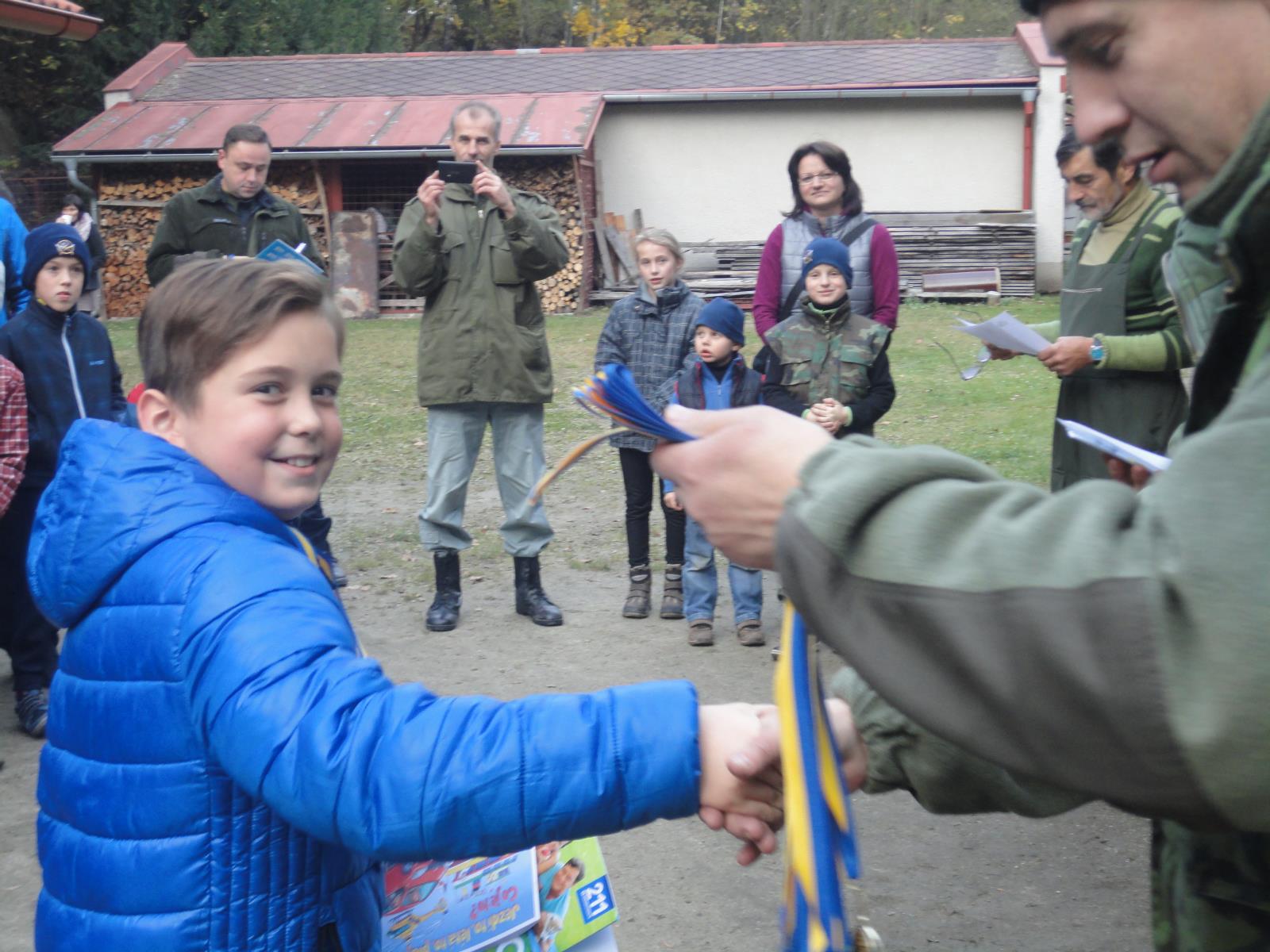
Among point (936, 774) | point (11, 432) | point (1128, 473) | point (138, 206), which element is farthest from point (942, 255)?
point (936, 774)

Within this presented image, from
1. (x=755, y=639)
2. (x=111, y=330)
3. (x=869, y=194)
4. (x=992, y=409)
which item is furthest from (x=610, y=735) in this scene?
(x=869, y=194)

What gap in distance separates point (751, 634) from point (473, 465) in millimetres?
1622

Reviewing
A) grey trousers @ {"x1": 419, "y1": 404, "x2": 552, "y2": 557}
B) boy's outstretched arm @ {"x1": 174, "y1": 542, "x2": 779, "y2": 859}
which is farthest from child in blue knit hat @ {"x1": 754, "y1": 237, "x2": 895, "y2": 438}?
boy's outstretched arm @ {"x1": 174, "y1": 542, "x2": 779, "y2": 859}

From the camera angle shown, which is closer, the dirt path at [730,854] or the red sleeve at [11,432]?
the dirt path at [730,854]

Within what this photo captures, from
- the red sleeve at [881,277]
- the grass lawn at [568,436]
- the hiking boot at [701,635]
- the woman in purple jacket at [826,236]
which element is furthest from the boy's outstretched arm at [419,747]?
the grass lawn at [568,436]

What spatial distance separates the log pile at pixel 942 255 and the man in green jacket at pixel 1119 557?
18.7 meters

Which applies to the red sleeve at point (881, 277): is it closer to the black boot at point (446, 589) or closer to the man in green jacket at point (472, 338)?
the man in green jacket at point (472, 338)

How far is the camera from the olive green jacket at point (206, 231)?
21.2 ft

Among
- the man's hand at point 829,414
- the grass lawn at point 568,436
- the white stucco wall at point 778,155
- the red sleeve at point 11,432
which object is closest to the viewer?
the red sleeve at point 11,432

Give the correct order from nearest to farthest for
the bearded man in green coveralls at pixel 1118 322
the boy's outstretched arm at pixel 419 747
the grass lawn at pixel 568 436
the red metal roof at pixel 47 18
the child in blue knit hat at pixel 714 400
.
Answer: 1. the boy's outstretched arm at pixel 419 747
2. the bearded man in green coveralls at pixel 1118 322
3. the child in blue knit hat at pixel 714 400
4. the grass lawn at pixel 568 436
5. the red metal roof at pixel 47 18

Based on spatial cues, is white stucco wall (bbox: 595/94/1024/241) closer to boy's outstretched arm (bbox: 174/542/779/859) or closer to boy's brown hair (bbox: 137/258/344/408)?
boy's brown hair (bbox: 137/258/344/408)

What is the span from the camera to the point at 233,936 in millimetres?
1664

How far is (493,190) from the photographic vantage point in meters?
5.83

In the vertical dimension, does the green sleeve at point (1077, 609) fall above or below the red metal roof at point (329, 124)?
below
